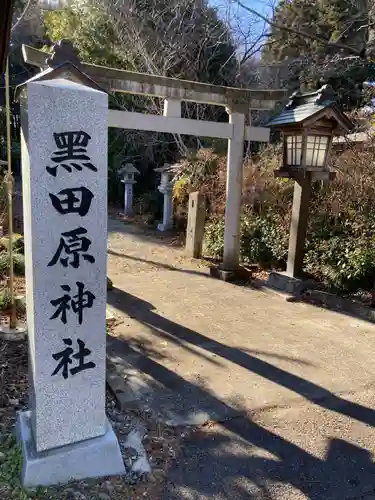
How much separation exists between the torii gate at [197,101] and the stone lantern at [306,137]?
2.52ft

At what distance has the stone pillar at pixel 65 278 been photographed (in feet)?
6.85

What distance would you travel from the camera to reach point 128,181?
14.1 m

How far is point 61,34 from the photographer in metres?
13.2

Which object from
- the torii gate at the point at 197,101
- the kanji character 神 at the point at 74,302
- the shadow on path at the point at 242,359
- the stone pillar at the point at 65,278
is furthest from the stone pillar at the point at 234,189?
the kanji character 神 at the point at 74,302

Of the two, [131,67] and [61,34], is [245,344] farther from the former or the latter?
[61,34]

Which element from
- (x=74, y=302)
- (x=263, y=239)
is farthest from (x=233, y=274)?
(x=74, y=302)

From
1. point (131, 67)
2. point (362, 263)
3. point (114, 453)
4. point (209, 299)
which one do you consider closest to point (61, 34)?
point (131, 67)

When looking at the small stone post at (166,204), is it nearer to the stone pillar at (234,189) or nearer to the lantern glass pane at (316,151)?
the stone pillar at (234,189)

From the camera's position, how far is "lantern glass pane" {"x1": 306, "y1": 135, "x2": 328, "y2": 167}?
5.77 m

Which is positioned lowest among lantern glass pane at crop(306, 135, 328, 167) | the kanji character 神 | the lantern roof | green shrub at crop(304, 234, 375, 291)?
Result: green shrub at crop(304, 234, 375, 291)

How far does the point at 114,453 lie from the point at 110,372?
4.07 ft

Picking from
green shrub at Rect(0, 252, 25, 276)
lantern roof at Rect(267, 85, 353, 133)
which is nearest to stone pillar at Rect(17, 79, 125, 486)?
green shrub at Rect(0, 252, 25, 276)

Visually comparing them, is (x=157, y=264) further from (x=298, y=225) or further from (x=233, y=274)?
(x=298, y=225)

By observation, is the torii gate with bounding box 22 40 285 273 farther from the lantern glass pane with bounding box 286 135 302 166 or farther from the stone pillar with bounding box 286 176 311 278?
the stone pillar with bounding box 286 176 311 278
